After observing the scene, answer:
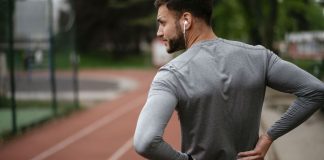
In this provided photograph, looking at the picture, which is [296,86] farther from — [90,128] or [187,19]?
[90,128]

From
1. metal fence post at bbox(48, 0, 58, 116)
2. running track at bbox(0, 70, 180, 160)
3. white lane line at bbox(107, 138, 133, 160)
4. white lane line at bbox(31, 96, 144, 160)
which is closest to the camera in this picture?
white lane line at bbox(107, 138, 133, 160)

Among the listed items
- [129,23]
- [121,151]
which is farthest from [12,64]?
[129,23]

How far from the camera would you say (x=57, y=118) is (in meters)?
14.0

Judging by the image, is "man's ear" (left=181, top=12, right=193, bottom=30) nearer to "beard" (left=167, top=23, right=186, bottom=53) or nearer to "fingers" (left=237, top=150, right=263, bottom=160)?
"beard" (left=167, top=23, right=186, bottom=53)

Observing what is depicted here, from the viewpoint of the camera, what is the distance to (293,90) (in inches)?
90.6

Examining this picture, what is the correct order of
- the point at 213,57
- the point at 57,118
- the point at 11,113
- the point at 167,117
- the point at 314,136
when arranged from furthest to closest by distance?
the point at 57,118, the point at 11,113, the point at 314,136, the point at 213,57, the point at 167,117

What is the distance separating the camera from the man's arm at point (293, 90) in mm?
2270

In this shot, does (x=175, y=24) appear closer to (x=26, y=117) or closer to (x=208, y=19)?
(x=208, y=19)

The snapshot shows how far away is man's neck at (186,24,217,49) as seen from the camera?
2285mm

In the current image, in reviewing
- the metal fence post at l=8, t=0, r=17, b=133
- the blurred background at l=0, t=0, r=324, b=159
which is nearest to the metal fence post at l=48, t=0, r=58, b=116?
the blurred background at l=0, t=0, r=324, b=159

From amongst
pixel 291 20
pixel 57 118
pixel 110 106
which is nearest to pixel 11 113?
pixel 57 118

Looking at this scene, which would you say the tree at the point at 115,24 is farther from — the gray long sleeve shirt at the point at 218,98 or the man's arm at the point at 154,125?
the man's arm at the point at 154,125

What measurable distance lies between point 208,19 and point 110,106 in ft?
48.3

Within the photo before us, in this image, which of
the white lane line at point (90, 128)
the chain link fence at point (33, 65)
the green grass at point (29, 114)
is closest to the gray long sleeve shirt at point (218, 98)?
the white lane line at point (90, 128)
